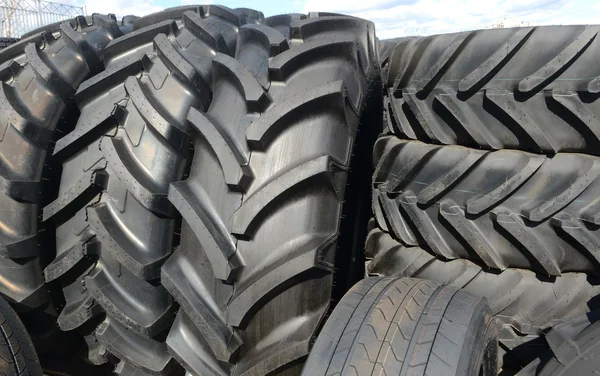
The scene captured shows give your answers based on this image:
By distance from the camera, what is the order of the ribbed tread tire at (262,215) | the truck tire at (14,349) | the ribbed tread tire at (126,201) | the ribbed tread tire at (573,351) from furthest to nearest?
the ribbed tread tire at (126,201) → the truck tire at (14,349) → the ribbed tread tire at (262,215) → the ribbed tread tire at (573,351)

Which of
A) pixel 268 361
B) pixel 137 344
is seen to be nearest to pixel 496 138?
pixel 268 361

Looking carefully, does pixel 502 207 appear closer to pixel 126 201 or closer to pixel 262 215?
pixel 262 215

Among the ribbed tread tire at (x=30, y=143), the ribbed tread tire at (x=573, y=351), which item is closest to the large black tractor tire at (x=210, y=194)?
the ribbed tread tire at (x=30, y=143)

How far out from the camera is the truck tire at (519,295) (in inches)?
63.1

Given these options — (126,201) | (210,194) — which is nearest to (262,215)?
(210,194)

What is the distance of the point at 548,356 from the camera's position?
1.44m

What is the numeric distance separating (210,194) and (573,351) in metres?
1.27

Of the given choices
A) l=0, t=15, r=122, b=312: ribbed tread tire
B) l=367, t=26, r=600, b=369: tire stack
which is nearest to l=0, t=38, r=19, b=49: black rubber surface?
l=0, t=15, r=122, b=312: ribbed tread tire

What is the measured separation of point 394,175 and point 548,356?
867 mm

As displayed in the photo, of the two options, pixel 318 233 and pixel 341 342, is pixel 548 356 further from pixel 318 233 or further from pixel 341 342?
pixel 318 233

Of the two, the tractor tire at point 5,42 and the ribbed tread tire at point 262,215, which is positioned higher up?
the tractor tire at point 5,42

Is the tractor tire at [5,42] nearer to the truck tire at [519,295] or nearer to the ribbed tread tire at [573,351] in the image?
the truck tire at [519,295]

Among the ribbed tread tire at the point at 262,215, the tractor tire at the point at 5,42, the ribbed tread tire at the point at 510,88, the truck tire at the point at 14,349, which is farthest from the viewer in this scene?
the tractor tire at the point at 5,42

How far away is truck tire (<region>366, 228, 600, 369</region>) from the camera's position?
160 centimetres
